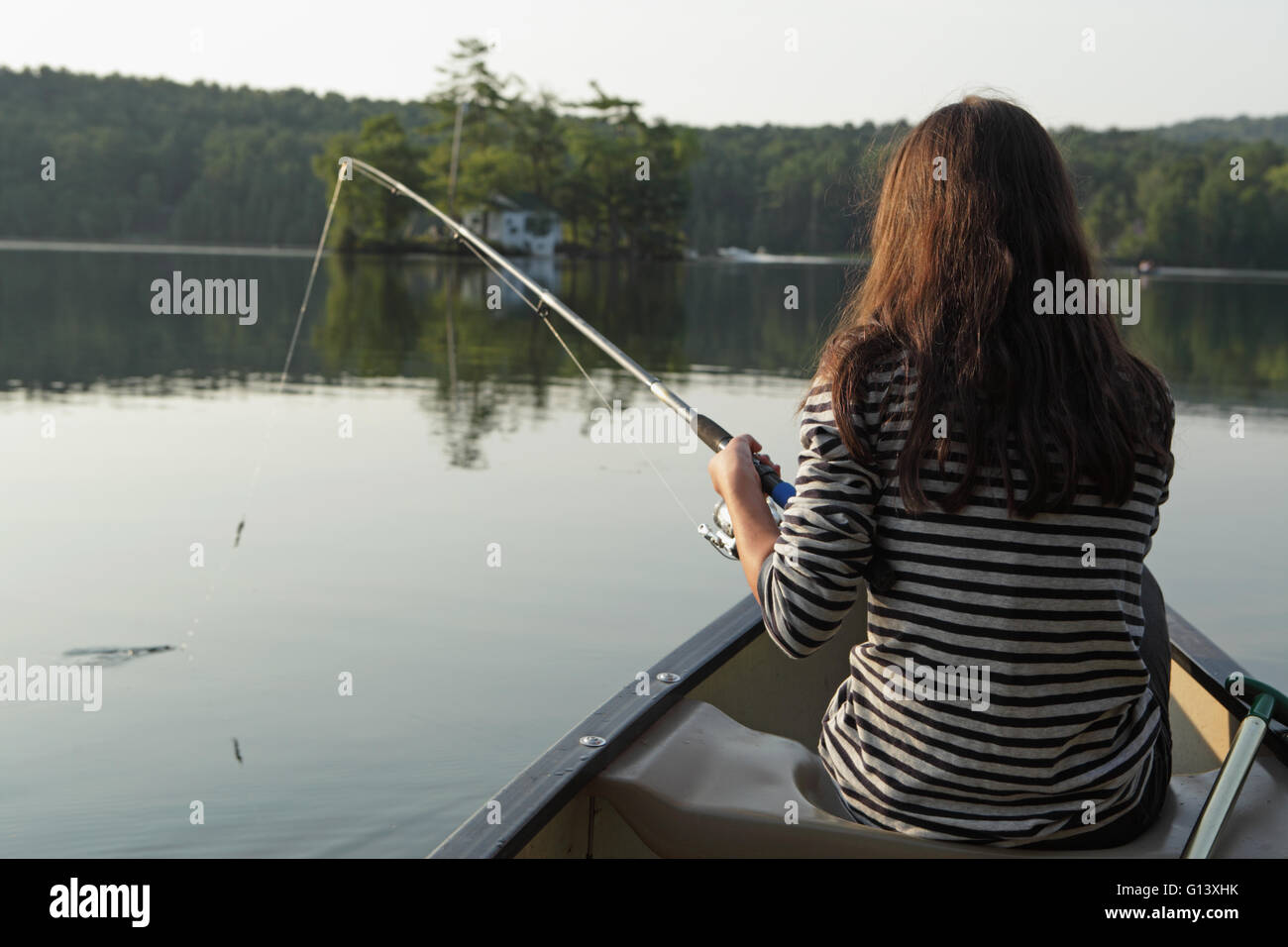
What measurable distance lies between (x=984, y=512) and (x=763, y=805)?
690mm

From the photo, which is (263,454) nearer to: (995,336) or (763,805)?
(763,805)


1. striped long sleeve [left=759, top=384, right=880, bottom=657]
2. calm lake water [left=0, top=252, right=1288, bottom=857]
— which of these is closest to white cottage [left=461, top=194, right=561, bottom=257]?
calm lake water [left=0, top=252, right=1288, bottom=857]

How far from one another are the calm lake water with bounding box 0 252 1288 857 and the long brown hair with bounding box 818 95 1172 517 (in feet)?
1.11

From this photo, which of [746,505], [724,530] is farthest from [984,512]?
[724,530]

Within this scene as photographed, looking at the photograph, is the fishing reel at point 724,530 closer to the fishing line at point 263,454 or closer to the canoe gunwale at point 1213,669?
the canoe gunwale at point 1213,669

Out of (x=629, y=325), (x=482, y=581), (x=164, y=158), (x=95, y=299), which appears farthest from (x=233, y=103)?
(x=482, y=581)

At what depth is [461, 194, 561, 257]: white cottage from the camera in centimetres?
6619

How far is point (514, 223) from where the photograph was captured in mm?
66812

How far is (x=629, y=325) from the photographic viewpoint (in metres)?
22.2

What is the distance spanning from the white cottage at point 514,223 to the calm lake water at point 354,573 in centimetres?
5127

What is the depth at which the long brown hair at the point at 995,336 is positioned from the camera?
1733 millimetres

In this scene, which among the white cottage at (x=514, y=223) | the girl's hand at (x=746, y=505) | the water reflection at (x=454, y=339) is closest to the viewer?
the girl's hand at (x=746, y=505)

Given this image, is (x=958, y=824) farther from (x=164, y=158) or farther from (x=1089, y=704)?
(x=164, y=158)

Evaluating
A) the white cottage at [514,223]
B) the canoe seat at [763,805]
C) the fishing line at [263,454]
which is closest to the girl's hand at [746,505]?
the canoe seat at [763,805]
